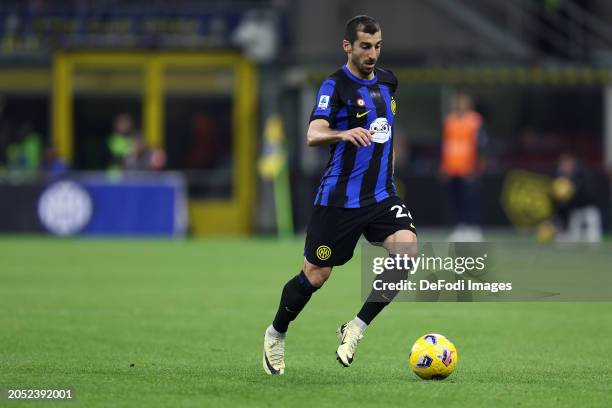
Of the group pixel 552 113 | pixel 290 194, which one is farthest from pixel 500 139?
pixel 290 194

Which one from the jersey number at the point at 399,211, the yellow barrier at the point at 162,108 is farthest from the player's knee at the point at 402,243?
the yellow barrier at the point at 162,108

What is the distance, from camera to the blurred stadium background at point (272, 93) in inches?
1049

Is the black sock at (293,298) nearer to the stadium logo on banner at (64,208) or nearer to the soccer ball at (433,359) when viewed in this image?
the soccer ball at (433,359)

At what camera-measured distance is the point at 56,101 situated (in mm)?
27953

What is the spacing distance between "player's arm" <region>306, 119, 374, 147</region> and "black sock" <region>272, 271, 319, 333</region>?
2.97ft

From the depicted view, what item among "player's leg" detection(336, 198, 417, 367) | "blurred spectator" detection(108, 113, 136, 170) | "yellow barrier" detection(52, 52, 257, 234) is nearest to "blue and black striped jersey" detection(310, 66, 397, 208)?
"player's leg" detection(336, 198, 417, 367)

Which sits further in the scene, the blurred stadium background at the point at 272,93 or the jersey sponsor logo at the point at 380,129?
the blurred stadium background at the point at 272,93

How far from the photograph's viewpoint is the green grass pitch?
24.7ft

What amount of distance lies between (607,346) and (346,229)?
2.97 metres

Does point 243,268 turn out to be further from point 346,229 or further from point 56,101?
point 56,101

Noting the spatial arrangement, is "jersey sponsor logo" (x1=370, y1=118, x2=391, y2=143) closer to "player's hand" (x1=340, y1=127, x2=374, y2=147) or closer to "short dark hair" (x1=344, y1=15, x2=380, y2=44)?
"player's hand" (x1=340, y1=127, x2=374, y2=147)

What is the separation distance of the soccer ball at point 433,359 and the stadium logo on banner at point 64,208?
17.2 meters

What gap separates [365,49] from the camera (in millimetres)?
8031

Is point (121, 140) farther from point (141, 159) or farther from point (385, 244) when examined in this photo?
point (385, 244)
